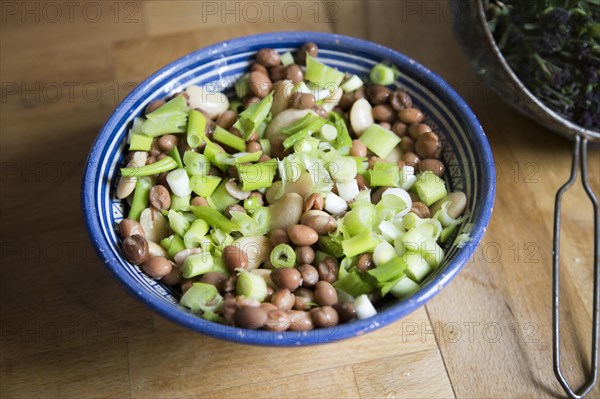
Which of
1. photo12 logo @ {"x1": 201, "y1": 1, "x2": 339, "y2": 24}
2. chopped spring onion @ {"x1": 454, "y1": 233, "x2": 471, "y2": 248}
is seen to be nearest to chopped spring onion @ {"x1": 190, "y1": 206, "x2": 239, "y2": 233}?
chopped spring onion @ {"x1": 454, "y1": 233, "x2": 471, "y2": 248}

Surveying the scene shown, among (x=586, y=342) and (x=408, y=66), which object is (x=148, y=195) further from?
(x=586, y=342)

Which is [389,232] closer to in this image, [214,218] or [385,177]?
[385,177]

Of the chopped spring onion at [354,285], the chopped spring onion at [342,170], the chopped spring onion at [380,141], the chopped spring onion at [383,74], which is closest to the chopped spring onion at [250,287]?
the chopped spring onion at [354,285]

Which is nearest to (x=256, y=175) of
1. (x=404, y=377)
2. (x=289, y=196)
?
(x=289, y=196)

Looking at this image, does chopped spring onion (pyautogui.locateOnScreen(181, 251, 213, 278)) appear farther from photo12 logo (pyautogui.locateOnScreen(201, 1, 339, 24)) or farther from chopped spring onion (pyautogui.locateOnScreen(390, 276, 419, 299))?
photo12 logo (pyautogui.locateOnScreen(201, 1, 339, 24))

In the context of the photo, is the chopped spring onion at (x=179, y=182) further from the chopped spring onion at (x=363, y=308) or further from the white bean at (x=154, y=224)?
the chopped spring onion at (x=363, y=308)

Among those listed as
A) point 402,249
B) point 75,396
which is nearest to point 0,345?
point 75,396

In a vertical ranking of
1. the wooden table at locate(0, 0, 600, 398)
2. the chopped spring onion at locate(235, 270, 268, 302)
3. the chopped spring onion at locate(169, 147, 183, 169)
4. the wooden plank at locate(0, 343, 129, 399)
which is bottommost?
the wooden plank at locate(0, 343, 129, 399)
